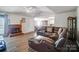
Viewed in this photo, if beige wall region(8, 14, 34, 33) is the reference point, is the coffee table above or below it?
below

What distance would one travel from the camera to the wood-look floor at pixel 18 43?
2381mm

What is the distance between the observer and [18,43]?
239 cm

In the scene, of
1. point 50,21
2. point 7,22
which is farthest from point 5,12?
point 50,21

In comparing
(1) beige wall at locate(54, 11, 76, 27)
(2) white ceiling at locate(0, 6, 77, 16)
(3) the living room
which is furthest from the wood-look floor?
(1) beige wall at locate(54, 11, 76, 27)

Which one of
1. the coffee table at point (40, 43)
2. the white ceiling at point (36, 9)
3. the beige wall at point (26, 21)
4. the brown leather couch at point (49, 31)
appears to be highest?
the white ceiling at point (36, 9)

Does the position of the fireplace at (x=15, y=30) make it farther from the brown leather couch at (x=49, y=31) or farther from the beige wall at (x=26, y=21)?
the brown leather couch at (x=49, y=31)

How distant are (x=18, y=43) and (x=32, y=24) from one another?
427 millimetres

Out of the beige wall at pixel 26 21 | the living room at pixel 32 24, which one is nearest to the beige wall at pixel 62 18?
A: the living room at pixel 32 24

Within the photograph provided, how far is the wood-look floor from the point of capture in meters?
2.38

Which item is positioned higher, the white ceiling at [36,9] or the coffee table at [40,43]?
the white ceiling at [36,9]

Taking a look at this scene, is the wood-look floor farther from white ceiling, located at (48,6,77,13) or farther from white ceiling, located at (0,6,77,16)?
white ceiling, located at (48,6,77,13)

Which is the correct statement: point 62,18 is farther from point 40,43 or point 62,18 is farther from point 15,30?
point 15,30

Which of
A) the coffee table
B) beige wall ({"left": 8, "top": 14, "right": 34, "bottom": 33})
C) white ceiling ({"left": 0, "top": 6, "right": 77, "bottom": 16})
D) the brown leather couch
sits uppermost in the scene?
white ceiling ({"left": 0, "top": 6, "right": 77, "bottom": 16})
